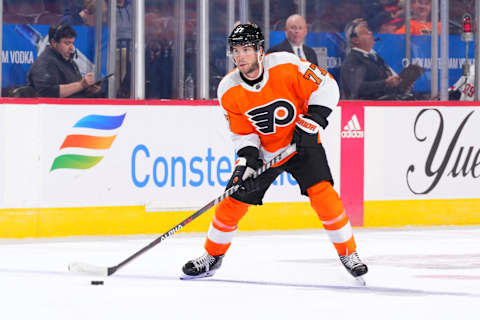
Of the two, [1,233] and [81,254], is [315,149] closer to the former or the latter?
[81,254]

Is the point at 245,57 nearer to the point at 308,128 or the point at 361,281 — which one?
the point at 308,128

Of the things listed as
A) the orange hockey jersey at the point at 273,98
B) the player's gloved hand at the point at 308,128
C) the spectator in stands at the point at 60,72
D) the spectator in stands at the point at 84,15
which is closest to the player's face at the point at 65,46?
the spectator in stands at the point at 60,72

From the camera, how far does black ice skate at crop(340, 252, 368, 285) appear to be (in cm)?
426

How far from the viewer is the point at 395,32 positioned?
22.4 ft

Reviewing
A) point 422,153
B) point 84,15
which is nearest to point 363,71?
point 422,153

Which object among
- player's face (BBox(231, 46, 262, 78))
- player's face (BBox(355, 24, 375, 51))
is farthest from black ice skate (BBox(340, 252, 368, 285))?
player's face (BBox(355, 24, 375, 51))

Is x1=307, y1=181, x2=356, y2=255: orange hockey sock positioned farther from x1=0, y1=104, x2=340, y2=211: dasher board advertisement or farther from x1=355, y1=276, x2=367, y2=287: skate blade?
x1=0, y1=104, x2=340, y2=211: dasher board advertisement

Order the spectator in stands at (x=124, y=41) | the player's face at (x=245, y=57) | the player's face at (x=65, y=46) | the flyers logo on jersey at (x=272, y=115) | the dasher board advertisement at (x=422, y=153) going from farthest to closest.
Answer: the dasher board advertisement at (x=422, y=153), the spectator in stands at (x=124, y=41), the player's face at (x=65, y=46), the flyers logo on jersey at (x=272, y=115), the player's face at (x=245, y=57)

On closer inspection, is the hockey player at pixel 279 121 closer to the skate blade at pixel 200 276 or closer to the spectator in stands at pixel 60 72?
the skate blade at pixel 200 276

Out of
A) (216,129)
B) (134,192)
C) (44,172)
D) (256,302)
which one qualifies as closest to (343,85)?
(216,129)

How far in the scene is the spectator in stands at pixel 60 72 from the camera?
5938mm

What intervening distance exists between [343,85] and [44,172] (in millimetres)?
2106

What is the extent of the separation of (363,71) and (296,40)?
1.82 feet

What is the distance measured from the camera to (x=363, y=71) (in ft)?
22.4
